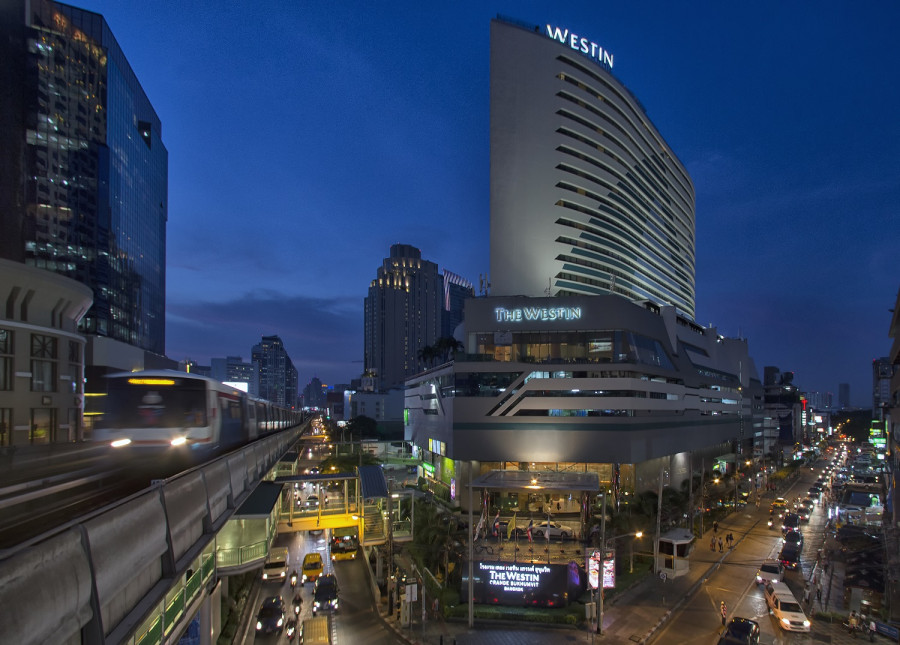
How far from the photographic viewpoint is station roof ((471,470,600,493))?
25.2 meters

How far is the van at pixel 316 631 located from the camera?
776 inches

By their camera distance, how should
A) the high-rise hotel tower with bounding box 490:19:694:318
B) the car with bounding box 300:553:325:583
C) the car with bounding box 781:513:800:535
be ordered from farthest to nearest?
1. the high-rise hotel tower with bounding box 490:19:694:318
2. the car with bounding box 781:513:800:535
3. the car with bounding box 300:553:325:583

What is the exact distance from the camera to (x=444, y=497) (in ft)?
172

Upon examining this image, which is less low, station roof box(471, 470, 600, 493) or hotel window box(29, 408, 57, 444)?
hotel window box(29, 408, 57, 444)

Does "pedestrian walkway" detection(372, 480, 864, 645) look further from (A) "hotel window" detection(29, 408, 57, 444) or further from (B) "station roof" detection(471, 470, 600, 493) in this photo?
(A) "hotel window" detection(29, 408, 57, 444)

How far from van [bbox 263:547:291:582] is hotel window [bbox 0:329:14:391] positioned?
1492 centimetres

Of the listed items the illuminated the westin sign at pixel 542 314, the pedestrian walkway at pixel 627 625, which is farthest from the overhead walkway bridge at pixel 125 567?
the illuminated the westin sign at pixel 542 314

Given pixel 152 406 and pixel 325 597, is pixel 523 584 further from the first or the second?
pixel 152 406

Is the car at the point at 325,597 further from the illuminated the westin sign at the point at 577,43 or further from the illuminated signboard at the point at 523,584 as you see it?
the illuminated the westin sign at the point at 577,43

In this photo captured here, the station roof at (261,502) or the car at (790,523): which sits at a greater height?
the station roof at (261,502)

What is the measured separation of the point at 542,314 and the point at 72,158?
60.2 m

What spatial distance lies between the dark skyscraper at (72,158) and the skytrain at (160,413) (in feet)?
173

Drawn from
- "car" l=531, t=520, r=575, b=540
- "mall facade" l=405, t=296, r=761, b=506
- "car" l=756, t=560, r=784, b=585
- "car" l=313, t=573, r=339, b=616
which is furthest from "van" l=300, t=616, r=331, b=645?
"mall facade" l=405, t=296, r=761, b=506

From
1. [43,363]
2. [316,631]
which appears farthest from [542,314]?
[43,363]
